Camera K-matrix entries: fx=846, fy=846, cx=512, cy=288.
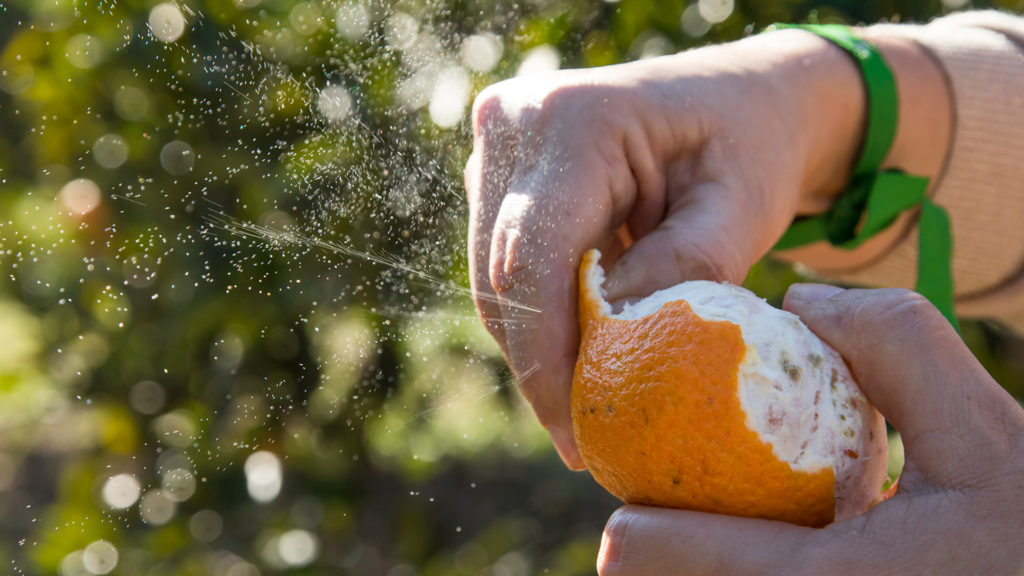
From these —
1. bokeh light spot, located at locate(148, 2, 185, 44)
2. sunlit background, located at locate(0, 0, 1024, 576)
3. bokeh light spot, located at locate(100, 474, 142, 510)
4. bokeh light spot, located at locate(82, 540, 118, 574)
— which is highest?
bokeh light spot, located at locate(148, 2, 185, 44)

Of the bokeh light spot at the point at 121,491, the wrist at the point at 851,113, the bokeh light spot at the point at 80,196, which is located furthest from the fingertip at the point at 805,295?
the bokeh light spot at the point at 121,491

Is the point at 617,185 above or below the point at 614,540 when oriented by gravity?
above

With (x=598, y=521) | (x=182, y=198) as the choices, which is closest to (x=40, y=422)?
(x=182, y=198)

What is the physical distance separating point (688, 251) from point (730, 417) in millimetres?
176

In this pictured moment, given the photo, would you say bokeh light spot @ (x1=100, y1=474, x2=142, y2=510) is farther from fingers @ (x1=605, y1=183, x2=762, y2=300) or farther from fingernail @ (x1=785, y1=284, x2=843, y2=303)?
fingernail @ (x1=785, y1=284, x2=843, y2=303)

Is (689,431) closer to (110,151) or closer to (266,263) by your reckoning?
(266,263)

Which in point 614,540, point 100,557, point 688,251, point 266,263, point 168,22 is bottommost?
point 100,557

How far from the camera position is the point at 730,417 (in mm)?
584

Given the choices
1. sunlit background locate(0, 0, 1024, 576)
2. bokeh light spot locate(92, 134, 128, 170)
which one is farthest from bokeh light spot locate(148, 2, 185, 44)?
bokeh light spot locate(92, 134, 128, 170)

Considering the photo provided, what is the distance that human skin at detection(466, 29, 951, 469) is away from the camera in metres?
0.68

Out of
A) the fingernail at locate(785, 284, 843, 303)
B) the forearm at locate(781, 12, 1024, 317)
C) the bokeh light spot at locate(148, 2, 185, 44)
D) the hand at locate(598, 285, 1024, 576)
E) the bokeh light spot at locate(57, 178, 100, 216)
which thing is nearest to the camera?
the hand at locate(598, 285, 1024, 576)

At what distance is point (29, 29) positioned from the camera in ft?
4.15

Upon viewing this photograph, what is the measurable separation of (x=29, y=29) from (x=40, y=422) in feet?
2.49

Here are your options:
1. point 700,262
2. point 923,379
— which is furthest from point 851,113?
point 923,379
